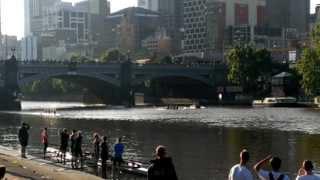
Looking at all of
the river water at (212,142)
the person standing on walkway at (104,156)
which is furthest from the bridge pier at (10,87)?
the person standing on walkway at (104,156)

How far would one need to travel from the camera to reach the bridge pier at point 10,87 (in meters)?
150

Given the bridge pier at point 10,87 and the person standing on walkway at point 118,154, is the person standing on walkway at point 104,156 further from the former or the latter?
the bridge pier at point 10,87

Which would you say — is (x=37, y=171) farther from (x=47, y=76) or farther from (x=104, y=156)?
(x=47, y=76)

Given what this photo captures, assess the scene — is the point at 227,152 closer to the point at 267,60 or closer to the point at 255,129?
the point at 255,129

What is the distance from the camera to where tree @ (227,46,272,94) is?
173 metres

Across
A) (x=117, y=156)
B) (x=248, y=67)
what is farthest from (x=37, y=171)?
(x=248, y=67)

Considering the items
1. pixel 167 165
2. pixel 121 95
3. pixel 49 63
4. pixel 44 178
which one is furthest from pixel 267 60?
pixel 167 165

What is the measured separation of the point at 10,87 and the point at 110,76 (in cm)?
2851

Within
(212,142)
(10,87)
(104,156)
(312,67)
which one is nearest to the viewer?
(104,156)

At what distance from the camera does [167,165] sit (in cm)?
1723

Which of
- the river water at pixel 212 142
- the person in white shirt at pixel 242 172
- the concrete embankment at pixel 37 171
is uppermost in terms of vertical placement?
the person in white shirt at pixel 242 172

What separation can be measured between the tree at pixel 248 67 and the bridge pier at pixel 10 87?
193 feet

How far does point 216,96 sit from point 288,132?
4540 inches

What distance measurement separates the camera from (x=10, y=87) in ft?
493
